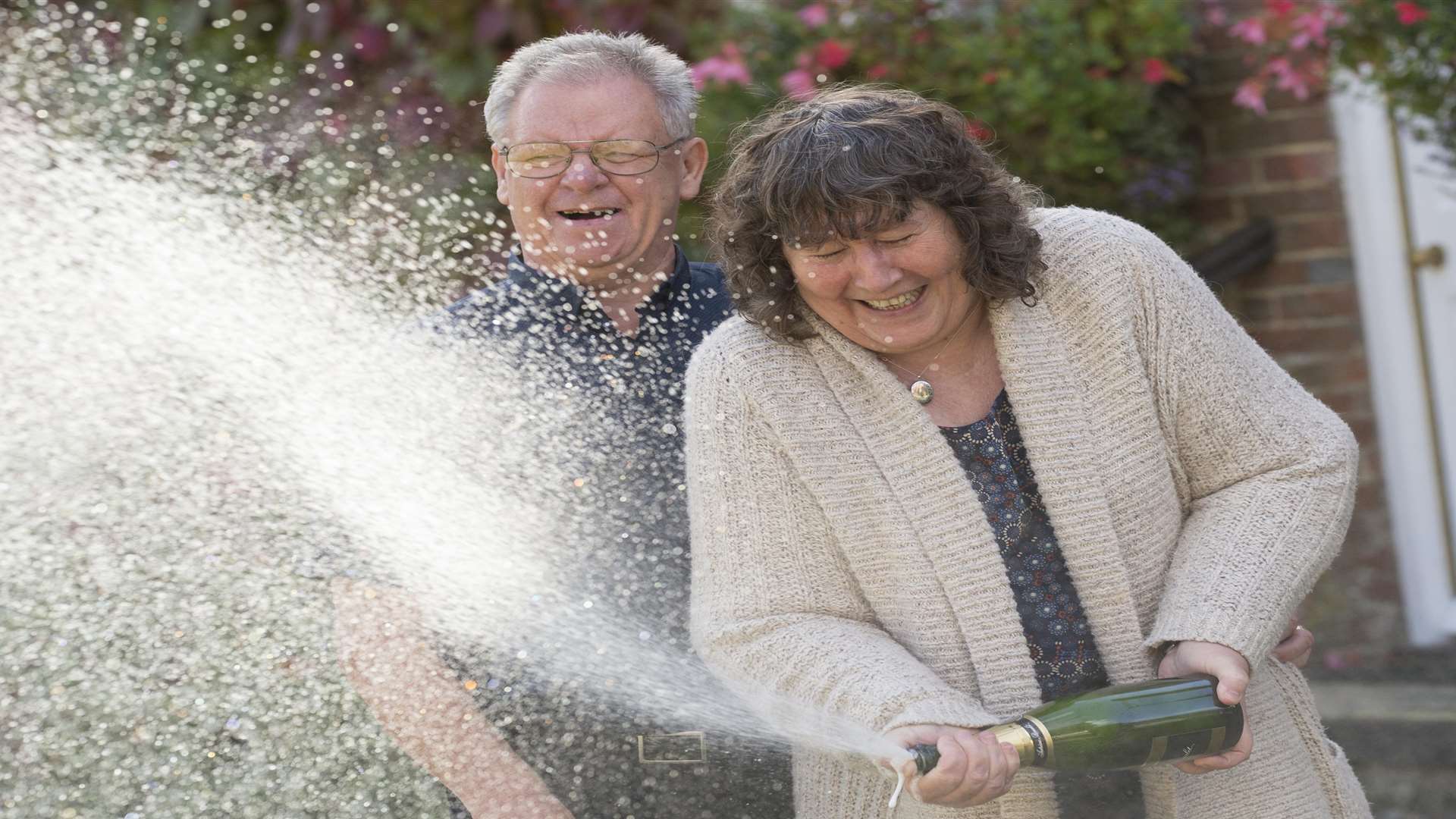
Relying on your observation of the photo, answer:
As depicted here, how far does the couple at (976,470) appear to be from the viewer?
83.5 inches

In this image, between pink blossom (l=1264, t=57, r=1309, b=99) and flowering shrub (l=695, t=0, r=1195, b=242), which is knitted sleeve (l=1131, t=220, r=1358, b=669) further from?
pink blossom (l=1264, t=57, r=1309, b=99)

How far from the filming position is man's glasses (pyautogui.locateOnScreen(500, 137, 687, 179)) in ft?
8.45

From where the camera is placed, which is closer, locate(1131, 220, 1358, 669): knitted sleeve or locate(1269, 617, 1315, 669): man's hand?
locate(1131, 220, 1358, 669): knitted sleeve

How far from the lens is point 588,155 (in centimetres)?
258

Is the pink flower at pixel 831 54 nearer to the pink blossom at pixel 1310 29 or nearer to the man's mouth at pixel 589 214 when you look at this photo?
the pink blossom at pixel 1310 29

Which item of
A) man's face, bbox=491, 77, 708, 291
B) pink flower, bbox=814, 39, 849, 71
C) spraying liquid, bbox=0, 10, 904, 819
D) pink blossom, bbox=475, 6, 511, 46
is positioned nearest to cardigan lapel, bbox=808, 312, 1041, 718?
spraying liquid, bbox=0, 10, 904, 819

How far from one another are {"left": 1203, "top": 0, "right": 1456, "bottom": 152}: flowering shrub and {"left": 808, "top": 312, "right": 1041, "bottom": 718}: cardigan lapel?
2.30 meters

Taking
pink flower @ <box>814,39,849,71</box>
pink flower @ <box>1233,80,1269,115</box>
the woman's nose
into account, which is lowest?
pink flower @ <box>1233,80,1269,115</box>

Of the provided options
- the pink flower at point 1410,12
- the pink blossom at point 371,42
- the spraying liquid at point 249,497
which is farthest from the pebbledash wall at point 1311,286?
the pink blossom at point 371,42

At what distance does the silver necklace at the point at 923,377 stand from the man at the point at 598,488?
41cm


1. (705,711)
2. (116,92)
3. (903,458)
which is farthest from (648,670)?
(116,92)

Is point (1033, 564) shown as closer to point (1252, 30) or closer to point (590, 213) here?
point (590, 213)

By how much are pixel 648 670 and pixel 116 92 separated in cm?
300

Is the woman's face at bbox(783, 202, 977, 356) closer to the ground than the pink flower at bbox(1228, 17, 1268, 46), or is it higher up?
higher up
